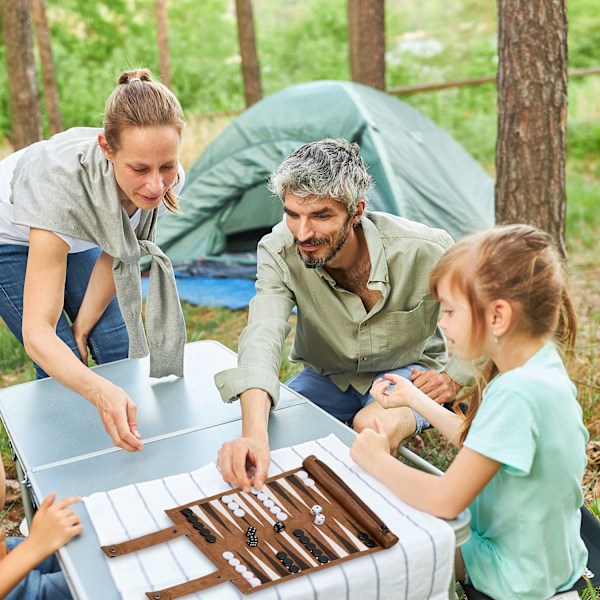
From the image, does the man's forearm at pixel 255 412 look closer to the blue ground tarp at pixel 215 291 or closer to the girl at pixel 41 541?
the girl at pixel 41 541

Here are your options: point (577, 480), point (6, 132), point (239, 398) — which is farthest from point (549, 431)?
point (6, 132)

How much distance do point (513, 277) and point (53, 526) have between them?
98 centimetres

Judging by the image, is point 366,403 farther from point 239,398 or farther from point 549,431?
point 549,431

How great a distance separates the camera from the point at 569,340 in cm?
161

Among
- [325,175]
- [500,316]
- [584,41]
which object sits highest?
[325,175]

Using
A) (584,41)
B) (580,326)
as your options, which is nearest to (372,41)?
(580,326)

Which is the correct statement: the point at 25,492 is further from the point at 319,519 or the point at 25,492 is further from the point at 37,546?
the point at 319,519

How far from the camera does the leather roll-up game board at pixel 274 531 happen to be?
129 cm

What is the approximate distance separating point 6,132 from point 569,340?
13.8 m

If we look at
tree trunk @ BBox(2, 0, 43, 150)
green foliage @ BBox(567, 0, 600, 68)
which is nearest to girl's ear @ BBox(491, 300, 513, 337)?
tree trunk @ BBox(2, 0, 43, 150)

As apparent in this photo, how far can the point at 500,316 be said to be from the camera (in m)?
1.48

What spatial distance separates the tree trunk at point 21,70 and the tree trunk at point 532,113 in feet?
11.0

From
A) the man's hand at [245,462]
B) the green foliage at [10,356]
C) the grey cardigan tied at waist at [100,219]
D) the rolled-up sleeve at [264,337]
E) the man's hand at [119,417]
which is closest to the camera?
the man's hand at [245,462]

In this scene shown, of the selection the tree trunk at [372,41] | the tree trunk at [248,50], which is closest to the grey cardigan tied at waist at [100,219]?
the tree trunk at [372,41]
